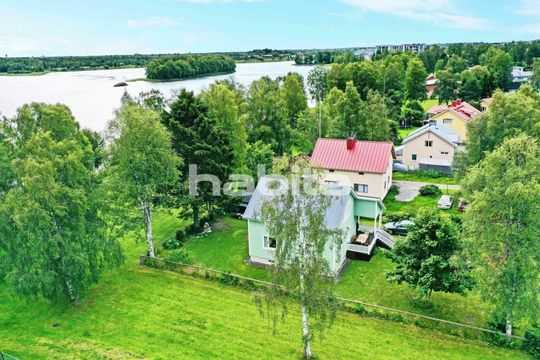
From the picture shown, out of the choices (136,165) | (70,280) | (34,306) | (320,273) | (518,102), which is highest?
(518,102)

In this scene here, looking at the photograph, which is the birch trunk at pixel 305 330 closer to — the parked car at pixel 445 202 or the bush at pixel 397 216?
the bush at pixel 397 216

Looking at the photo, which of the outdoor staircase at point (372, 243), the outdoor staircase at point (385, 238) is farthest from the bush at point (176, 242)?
the outdoor staircase at point (385, 238)

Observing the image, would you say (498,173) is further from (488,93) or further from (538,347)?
(488,93)

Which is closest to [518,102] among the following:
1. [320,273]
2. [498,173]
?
[498,173]

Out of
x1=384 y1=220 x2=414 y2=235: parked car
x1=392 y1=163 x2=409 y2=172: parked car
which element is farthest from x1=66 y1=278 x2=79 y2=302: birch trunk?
x1=392 y1=163 x2=409 y2=172: parked car

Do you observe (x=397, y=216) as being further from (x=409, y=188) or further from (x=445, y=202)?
(x=409, y=188)

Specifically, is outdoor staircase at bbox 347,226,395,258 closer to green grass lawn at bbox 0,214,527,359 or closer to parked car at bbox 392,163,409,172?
green grass lawn at bbox 0,214,527,359
